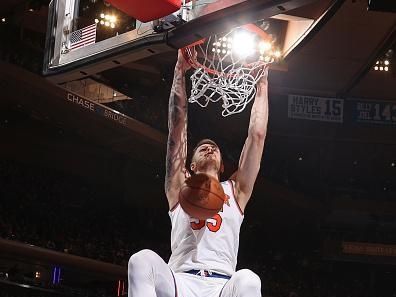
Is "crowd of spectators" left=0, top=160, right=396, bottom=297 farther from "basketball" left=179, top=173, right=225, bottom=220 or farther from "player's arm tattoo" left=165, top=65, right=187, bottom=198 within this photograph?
"basketball" left=179, top=173, right=225, bottom=220

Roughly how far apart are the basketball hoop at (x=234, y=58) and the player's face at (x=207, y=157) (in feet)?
2.32

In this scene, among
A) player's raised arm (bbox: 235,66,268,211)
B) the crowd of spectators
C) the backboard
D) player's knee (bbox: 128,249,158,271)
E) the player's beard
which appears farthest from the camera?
the crowd of spectators

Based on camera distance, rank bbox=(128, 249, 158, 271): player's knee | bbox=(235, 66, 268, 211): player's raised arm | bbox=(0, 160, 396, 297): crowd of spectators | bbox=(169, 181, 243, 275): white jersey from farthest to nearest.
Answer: bbox=(0, 160, 396, 297): crowd of spectators, bbox=(235, 66, 268, 211): player's raised arm, bbox=(169, 181, 243, 275): white jersey, bbox=(128, 249, 158, 271): player's knee

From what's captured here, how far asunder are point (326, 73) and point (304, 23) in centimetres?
920

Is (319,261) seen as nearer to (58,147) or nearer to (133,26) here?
(58,147)

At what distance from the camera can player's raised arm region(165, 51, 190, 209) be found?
411 centimetres

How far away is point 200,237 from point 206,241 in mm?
45

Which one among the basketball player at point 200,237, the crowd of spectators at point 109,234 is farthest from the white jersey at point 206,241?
the crowd of spectators at point 109,234

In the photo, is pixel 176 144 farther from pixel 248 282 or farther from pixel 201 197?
pixel 248 282

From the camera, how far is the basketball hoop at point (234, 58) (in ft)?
15.1

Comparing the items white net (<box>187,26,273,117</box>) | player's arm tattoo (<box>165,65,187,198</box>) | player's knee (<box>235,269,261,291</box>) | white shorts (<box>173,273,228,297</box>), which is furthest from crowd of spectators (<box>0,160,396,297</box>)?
player's knee (<box>235,269,261,291</box>)

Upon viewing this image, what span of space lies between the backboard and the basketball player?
0.34m

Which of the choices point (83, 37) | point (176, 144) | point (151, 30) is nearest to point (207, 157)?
point (176, 144)

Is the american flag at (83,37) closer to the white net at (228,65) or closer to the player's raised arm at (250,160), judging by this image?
the white net at (228,65)
